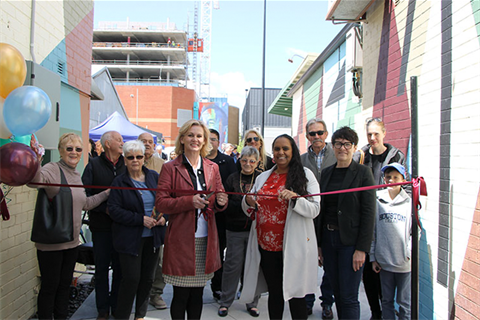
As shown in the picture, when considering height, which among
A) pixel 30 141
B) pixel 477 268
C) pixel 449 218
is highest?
pixel 30 141

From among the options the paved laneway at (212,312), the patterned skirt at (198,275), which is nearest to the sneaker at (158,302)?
the paved laneway at (212,312)

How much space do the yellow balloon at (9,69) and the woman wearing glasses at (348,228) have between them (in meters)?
2.64

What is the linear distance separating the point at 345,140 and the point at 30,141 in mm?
2724

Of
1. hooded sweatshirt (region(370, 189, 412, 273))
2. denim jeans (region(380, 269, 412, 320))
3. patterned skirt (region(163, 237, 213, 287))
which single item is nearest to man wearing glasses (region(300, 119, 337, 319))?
denim jeans (region(380, 269, 412, 320))

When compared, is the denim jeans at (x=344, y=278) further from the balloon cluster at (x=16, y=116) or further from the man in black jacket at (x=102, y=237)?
the balloon cluster at (x=16, y=116)

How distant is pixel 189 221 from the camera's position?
2.87m

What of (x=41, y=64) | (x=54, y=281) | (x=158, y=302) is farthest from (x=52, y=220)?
(x=41, y=64)

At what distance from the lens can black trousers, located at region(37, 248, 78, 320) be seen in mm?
3143

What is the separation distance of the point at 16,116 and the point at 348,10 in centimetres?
488

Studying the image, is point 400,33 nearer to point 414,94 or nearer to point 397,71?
point 397,71

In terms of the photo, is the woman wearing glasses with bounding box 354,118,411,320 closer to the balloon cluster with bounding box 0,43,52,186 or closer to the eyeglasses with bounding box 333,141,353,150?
the eyeglasses with bounding box 333,141,353,150

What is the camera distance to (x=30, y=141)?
294 cm

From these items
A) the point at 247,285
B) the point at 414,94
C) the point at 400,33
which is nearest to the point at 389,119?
the point at 400,33

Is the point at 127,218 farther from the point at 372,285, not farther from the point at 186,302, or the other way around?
the point at 372,285
